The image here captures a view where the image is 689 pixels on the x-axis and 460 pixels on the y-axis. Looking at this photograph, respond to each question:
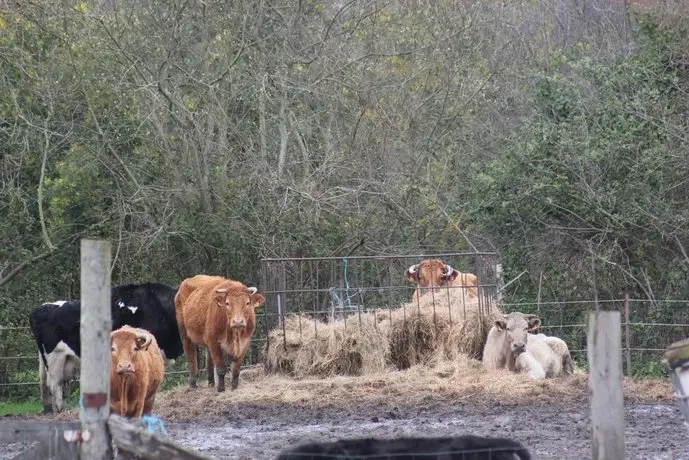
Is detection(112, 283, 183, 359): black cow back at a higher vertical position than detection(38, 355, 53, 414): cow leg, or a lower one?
higher

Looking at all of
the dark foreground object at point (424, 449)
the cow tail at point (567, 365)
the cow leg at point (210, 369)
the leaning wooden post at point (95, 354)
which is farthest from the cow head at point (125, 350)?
the cow tail at point (567, 365)

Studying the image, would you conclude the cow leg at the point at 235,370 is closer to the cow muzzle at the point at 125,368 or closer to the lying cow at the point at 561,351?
the lying cow at the point at 561,351

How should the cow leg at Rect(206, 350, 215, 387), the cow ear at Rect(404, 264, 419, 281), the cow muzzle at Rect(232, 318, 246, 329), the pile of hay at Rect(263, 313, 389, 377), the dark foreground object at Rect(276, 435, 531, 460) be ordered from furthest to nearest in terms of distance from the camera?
the cow ear at Rect(404, 264, 419, 281) → the cow leg at Rect(206, 350, 215, 387) → the pile of hay at Rect(263, 313, 389, 377) → the cow muzzle at Rect(232, 318, 246, 329) → the dark foreground object at Rect(276, 435, 531, 460)

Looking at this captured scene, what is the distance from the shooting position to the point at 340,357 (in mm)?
13828

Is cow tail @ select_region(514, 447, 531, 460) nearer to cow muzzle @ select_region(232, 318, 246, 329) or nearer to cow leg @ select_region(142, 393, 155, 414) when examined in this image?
cow leg @ select_region(142, 393, 155, 414)

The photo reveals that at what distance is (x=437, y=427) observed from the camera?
32.2 ft

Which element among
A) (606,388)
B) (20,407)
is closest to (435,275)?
(20,407)

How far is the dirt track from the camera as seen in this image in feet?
28.3

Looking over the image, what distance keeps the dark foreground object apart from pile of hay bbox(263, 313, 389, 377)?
348 inches

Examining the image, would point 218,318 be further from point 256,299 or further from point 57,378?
point 57,378

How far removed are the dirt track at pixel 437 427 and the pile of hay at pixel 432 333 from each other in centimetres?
255


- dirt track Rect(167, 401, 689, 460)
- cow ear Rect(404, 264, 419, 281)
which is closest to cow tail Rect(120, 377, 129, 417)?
dirt track Rect(167, 401, 689, 460)

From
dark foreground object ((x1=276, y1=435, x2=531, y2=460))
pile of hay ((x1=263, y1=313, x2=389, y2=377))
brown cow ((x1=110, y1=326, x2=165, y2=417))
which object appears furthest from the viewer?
pile of hay ((x1=263, y1=313, x2=389, y2=377))

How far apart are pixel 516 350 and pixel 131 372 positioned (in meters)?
5.75
